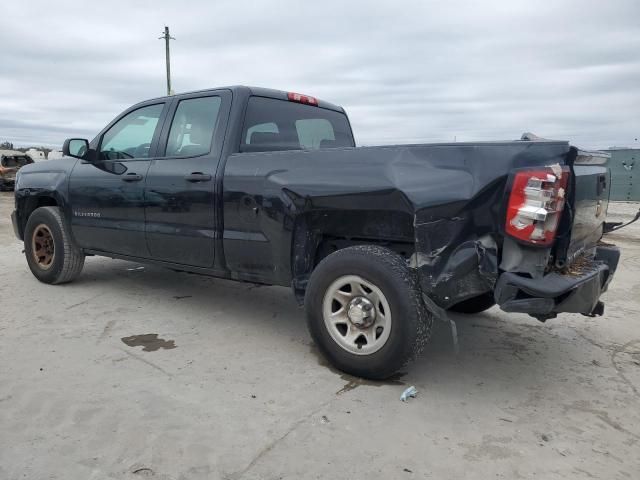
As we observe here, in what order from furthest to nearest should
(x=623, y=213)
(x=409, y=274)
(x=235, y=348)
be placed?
(x=623, y=213) → (x=235, y=348) → (x=409, y=274)

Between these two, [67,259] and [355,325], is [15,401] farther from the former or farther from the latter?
[67,259]

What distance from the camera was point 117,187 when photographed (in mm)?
4801

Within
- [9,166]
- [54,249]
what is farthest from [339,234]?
[9,166]

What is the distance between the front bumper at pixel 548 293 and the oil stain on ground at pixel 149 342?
240 centimetres

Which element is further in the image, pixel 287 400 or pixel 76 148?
pixel 76 148

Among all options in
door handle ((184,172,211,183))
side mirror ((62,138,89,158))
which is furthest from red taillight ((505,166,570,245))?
side mirror ((62,138,89,158))

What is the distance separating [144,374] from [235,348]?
2.33 feet

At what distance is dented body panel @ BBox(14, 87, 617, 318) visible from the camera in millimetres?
2775

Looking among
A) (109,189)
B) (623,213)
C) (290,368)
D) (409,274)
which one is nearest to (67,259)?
(109,189)

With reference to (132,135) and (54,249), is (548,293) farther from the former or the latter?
(54,249)

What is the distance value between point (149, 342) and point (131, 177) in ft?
5.08

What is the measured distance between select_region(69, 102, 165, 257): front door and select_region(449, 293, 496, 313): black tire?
2881mm

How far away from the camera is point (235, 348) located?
3840 mm

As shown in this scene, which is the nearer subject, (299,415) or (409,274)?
(299,415)
